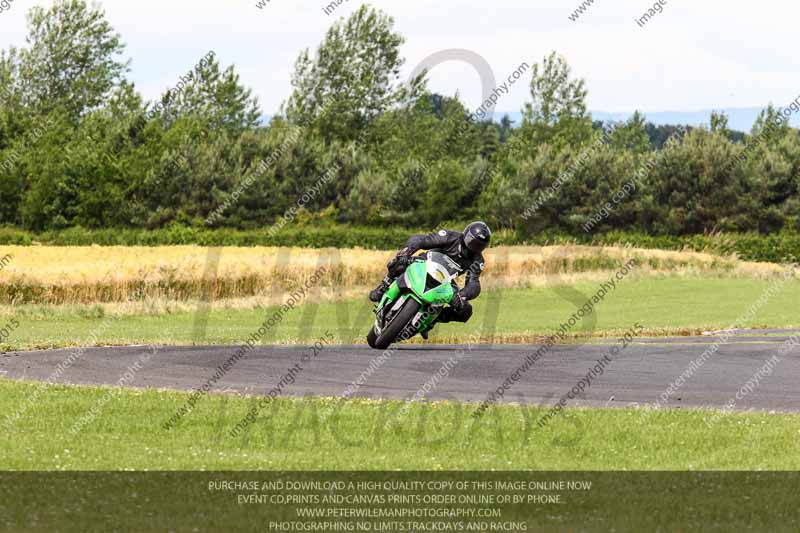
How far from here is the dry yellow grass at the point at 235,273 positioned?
3647 centimetres

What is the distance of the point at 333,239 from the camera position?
75188 mm

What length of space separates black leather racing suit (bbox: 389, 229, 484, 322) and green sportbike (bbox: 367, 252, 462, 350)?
0.14 meters

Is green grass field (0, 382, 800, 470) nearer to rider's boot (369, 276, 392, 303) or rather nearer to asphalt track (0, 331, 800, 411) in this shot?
asphalt track (0, 331, 800, 411)

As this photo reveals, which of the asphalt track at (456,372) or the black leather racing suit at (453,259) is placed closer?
the asphalt track at (456,372)

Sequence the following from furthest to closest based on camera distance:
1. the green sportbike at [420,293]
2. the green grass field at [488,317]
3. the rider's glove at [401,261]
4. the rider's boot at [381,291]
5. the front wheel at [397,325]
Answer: the green grass field at [488,317]
the rider's boot at [381,291]
the rider's glove at [401,261]
the front wheel at [397,325]
the green sportbike at [420,293]

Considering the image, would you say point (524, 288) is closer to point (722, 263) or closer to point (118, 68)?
point (722, 263)

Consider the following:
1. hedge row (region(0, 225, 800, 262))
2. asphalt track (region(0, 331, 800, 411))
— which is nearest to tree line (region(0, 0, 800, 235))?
hedge row (region(0, 225, 800, 262))

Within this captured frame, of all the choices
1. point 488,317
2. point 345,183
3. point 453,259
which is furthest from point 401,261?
point 345,183

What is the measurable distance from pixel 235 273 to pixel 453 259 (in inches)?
823

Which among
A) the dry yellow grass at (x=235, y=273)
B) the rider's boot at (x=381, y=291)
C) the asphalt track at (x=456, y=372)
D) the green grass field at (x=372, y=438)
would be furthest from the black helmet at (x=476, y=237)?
the dry yellow grass at (x=235, y=273)

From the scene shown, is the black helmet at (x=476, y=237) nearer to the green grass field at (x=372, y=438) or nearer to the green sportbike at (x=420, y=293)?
the green sportbike at (x=420, y=293)

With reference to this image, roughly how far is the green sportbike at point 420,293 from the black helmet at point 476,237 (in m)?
0.42

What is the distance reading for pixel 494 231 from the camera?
8325cm

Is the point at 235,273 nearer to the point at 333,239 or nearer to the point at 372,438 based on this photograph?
the point at 372,438
